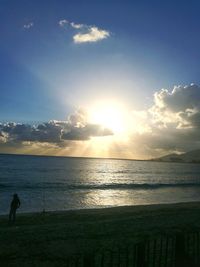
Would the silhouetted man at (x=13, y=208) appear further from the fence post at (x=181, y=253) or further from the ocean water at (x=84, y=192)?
the fence post at (x=181, y=253)

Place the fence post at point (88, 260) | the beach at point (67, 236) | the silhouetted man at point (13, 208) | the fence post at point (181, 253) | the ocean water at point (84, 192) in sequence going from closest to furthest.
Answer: the fence post at point (88, 260)
the fence post at point (181, 253)
the beach at point (67, 236)
the silhouetted man at point (13, 208)
the ocean water at point (84, 192)

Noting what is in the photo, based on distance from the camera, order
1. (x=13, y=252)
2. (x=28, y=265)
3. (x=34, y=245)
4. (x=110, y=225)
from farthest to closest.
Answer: (x=110, y=225)
(x=34, y=245)
(x=13, y=252)
(x=28, y=265)

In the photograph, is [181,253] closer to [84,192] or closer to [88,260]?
[88,260]

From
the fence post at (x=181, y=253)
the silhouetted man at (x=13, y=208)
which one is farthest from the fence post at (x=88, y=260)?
the silhouetted man at (x=13, y=208)

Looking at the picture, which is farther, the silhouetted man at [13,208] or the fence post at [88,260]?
the silhouetted man at [13,208]

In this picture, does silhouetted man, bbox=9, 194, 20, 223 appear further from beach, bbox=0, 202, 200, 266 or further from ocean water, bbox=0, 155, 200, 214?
ocean water, bbox=0, 155, 200, 214

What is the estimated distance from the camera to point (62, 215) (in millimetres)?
30422

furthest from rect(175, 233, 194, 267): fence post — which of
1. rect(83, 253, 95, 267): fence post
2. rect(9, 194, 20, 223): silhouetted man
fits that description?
rect(9, 194, 20, 223): silhouetted man

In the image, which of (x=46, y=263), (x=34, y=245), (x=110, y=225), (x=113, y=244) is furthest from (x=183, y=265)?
(x=110, y=225)

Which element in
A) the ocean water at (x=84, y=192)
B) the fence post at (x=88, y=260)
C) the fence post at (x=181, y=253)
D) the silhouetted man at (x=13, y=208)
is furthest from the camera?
the ocean water at (x=84, y=192)

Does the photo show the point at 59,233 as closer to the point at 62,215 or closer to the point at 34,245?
the point at 34,245

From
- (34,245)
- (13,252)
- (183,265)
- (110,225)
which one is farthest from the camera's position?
(110,225)

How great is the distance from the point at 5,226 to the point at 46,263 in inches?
445

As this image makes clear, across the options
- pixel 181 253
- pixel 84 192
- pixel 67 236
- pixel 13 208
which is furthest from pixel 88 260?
pixel 84 192
